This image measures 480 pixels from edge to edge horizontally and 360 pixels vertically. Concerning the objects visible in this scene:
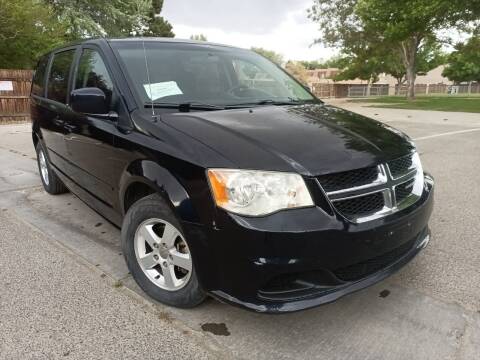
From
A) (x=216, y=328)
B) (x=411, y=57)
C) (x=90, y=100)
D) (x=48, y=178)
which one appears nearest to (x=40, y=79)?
(x=48, y=178)

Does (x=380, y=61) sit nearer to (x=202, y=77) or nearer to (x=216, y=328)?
(x=202, y=77)

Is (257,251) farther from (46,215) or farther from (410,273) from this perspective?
(46,215)

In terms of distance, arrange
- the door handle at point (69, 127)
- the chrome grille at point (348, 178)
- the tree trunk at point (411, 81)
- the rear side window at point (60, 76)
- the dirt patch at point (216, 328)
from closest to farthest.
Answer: the chrome grille at point (348, 178) < the dirt patch at point (216, 328) < the door handle at point (69, 127) < the rear side window at point (60, 76) < the tree trunk at point (411, 81)

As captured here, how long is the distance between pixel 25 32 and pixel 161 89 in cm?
1559

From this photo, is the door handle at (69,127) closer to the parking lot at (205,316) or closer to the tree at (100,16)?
the parking lot at (205,316)

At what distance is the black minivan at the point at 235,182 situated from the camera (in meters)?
2.03

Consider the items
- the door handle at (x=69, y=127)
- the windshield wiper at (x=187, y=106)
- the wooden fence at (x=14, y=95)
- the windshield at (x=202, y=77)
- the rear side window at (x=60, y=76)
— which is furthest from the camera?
the wooden fence at (x=14, y=95)

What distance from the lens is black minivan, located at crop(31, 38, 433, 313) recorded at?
2025 millimetres

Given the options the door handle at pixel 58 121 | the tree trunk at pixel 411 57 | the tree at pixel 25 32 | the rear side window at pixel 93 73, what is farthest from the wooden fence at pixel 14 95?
Answer: the tree trunk at pixel 411 57

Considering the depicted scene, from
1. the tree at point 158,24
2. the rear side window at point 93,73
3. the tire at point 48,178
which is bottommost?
the tire at point 48,178

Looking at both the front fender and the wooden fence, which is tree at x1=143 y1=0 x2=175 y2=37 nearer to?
the wooden fence

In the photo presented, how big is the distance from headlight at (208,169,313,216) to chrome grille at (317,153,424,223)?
0.47 feet

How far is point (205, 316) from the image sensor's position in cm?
245

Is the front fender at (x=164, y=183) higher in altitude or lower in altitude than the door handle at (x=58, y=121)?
lower
